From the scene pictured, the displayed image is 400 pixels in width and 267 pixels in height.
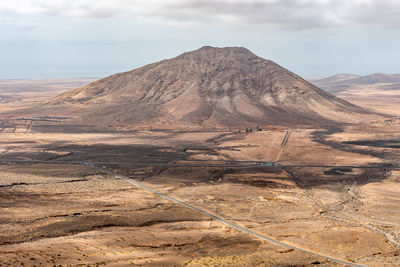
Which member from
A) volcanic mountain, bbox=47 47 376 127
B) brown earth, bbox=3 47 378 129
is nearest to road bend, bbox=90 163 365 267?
brown earth, bbox=3 47 378 129

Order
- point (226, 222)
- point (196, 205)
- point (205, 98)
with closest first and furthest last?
point (226, 222), point (196, 205), point (205, 98)

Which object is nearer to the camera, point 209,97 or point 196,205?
point 196,205

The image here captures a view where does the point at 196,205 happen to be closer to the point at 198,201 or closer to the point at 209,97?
the point at 198,201

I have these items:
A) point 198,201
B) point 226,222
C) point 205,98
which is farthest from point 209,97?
point 226,222

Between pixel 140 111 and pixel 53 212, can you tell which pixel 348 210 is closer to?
pixel 53 212

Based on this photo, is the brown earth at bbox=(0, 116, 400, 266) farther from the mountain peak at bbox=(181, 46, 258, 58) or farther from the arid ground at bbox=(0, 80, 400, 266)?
the mountain peak at bbox=(181, 46, 258, 58)
